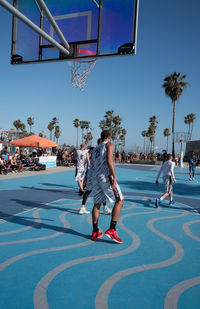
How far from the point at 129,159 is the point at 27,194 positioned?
96.8ft

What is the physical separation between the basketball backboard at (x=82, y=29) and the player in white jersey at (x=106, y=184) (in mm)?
2984

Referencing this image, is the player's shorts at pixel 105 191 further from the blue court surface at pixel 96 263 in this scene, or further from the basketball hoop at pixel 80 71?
the basketball hoop at pixel 80 71

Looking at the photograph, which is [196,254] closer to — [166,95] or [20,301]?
[20,301]

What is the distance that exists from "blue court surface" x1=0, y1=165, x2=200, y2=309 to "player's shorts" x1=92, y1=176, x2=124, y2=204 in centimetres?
80

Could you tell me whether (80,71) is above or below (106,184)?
above

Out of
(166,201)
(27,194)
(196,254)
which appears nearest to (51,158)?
(27,194)

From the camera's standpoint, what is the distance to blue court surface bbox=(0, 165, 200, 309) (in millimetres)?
2596

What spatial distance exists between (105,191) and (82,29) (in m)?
4.54

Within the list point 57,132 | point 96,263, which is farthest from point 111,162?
point 57,132

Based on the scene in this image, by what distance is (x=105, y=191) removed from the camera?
13.9 ft

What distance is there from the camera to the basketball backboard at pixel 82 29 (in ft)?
19.1

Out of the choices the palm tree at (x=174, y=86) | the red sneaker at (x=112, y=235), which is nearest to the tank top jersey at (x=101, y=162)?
the red sneaker at (x=112, y=235)

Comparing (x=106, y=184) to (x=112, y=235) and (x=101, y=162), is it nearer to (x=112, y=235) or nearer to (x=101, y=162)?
(x=101, y=162)

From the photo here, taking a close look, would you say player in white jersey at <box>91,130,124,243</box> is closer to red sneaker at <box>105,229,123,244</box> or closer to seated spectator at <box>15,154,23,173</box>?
red sneaker at <box>105,229,123,244</box>
